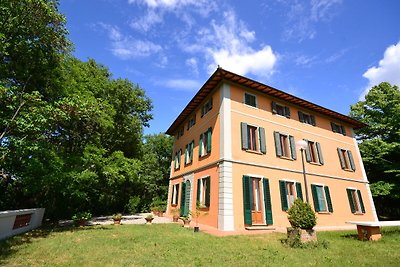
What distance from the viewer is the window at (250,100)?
13.4 m

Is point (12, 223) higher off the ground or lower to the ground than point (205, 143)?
lower

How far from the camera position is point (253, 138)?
511 inches

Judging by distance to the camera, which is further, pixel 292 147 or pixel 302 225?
pixel 292 147

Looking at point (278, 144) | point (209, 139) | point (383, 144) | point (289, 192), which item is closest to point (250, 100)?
point (278, 144)

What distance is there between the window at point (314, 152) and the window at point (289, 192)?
2689 mm

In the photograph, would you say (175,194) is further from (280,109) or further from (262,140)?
(280,109)

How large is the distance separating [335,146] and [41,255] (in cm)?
1856

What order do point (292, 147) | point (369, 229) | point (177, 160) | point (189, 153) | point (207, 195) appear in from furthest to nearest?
1. point (177, 160)
2. point (189, 153)
3. point (292, 147)
4. point (207, 195)
5. point (369, 229)

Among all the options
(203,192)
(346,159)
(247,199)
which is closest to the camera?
(247,199)

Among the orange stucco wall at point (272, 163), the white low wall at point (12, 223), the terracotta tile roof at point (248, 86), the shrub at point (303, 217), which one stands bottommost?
the white low wall at point (12, 223)

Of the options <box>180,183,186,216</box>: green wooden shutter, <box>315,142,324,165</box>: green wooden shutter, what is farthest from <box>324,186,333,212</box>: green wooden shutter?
<box>180,183,186,216</box>: green wooden shutter

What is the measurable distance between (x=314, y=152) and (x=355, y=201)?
4.93 meters

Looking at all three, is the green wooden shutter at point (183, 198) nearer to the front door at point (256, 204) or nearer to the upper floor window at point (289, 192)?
the front door at point (256, 204)

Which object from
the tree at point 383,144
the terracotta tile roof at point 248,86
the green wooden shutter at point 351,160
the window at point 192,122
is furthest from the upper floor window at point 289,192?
the tree at point 383,144
